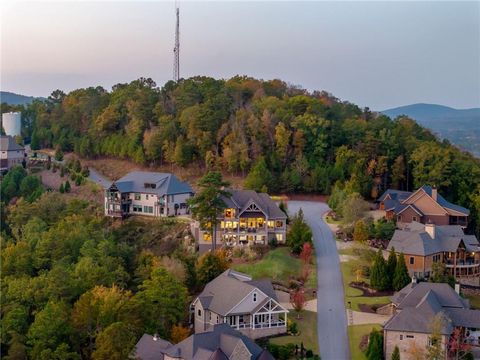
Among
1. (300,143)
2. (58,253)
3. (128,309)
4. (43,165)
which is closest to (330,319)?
(128,309)

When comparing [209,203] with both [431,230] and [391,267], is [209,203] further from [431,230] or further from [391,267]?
[431,230]

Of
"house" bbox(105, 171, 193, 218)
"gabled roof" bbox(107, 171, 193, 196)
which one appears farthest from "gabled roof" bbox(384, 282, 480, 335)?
"gabled roof" bbox(107, 171, 193, 196)

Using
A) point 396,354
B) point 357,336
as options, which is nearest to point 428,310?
point 396,354

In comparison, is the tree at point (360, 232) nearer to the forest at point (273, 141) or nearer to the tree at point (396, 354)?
the forest at point (273, 141)

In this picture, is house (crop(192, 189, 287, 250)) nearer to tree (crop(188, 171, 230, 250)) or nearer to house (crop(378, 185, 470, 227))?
tree (crop(188, 171, 230, 250))

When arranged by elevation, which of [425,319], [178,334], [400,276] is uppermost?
[400,276]
